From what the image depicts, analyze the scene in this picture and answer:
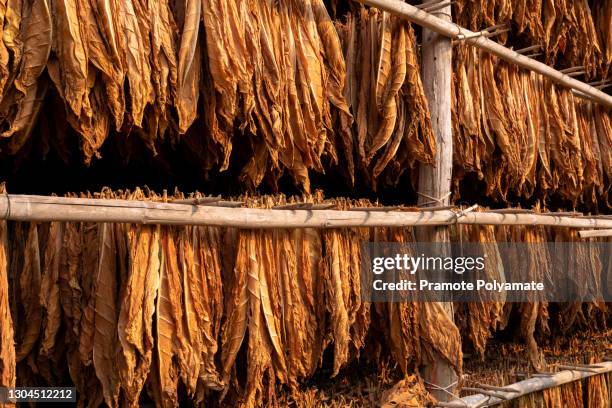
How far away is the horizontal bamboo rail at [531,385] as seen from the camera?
3.04 metres

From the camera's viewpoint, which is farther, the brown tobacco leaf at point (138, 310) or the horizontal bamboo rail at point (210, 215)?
the brown tobacco leaf at point (138, 310)

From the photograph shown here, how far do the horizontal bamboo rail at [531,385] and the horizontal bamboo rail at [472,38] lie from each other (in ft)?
5.24

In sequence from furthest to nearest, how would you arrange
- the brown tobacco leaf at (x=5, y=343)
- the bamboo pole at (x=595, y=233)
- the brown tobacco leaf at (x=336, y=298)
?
the bamboo pole at (x=595, y=233) < the brown tobacco leaf at (x=336, y=298) < the brown tobacco leaf at (x=5, y=343)

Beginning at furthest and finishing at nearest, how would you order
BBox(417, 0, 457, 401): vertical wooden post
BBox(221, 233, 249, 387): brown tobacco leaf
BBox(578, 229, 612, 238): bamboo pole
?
BBox(578, 229, 612, 238): bamboo pole → BBox(417, 0, 457, 401): vertical wooden post → BBox(221, 233, 249, 387): brown tobacco leaf

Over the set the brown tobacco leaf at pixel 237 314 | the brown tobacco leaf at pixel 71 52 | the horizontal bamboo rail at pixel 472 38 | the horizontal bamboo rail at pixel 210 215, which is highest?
the horizontal bamboo rail at pixel 472 38

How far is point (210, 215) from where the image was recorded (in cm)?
212

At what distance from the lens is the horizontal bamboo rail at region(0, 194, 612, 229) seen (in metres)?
1.77

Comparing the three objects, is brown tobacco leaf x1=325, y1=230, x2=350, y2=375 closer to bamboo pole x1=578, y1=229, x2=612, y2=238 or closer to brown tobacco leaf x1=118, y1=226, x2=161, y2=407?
brown tobacco leaf x1=118, y1=226, x2=161, y2=407

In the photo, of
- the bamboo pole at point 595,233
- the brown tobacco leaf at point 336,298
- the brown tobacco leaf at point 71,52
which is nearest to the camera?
the brown tobacco leaf at point 71,52

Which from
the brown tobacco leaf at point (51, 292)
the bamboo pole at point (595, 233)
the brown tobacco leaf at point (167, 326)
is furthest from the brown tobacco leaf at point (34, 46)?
the bamboo pole at point (595, 233)

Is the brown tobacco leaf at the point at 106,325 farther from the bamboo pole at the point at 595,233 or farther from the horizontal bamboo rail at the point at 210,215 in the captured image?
the bamboo pole at the point at 595,233

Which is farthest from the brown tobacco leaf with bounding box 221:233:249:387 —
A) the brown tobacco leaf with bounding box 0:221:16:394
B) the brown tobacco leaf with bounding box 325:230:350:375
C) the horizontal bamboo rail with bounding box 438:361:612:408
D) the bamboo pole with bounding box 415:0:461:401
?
the horizontal bamboo rail with bounding box 438:361:612:408

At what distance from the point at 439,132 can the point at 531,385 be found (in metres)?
1.45

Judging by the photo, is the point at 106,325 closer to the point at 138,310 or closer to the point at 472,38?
the point at 138,310
